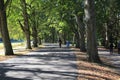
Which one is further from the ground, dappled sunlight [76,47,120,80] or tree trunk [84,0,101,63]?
tree trunk [84,0,101,63]

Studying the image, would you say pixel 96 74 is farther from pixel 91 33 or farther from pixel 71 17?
pixel 71 17

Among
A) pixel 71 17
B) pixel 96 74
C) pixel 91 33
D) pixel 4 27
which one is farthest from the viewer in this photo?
pixel 71 17

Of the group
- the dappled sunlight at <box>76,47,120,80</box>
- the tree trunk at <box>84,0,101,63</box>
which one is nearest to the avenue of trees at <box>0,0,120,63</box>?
the tree trunk at <box>84,0,101,63</box>

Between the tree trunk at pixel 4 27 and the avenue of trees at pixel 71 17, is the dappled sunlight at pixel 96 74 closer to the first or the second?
the avenue of trees at pixel 71 17

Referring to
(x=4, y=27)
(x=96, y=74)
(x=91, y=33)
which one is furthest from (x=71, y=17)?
(x=96, y=74)

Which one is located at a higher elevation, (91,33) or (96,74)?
(91,33)

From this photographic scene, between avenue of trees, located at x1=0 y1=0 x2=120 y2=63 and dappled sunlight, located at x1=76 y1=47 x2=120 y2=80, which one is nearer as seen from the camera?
dappled sunlight, located at x1=76 y1=47 x2=120 y2=80

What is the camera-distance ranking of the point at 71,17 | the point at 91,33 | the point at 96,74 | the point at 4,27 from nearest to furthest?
the point at 96,74
the point at 91,33
the point at 4,27
the point at 71,17

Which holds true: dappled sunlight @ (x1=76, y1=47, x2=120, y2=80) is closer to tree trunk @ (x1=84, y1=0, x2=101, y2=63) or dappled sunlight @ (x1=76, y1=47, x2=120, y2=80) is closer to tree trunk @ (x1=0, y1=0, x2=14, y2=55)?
tree trunk @ (x1=84, y1=0, x2=101, y2=63)

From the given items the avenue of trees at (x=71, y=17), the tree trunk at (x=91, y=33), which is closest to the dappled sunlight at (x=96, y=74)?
the tree trunk at (x=91, y=33)

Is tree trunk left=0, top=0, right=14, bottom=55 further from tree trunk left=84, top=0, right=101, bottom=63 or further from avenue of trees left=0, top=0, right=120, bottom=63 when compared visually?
tree trunk left=84, top=0, right=101, bottom=63

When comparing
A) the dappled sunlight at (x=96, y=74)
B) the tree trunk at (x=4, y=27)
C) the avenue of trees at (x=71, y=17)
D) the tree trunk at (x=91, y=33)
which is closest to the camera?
the dappled sunlight at (x=96, y=74)

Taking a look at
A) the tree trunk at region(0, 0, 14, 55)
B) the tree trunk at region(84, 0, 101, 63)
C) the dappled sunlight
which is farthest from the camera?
the tree trunk at region(0, 0, 14, 55)

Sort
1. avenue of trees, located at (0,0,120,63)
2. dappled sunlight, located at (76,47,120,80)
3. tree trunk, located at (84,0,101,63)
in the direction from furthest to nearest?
avenue of trees, located at (0,0,120,63), tree trunk, located at (84,0,101,63), dappled sunlight, located at (76,47,120,80)
